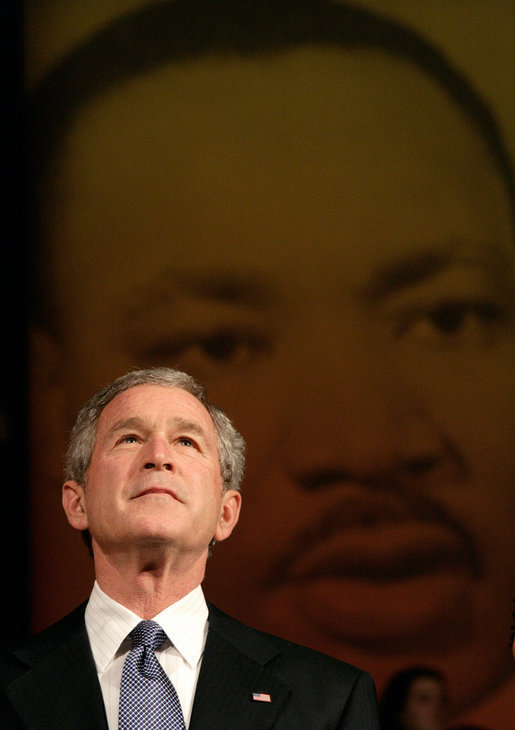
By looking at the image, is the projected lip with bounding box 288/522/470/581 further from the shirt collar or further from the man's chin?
the shirt collar

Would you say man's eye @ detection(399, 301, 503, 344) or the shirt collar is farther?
man's eye @ detection(399, 301, 503, 344)

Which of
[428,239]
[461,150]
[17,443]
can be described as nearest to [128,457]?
[17,443]

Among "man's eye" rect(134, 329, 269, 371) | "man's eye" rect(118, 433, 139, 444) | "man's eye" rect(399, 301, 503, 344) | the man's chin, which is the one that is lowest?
the man's chin

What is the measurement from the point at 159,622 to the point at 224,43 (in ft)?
6.71

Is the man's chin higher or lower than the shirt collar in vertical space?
higher

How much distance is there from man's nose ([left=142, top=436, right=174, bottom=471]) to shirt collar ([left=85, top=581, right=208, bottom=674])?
0.95 feet

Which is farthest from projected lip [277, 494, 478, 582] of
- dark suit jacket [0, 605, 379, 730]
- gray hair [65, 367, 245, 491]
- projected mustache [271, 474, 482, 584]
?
dark suit jacket [0, 605, 379, 730]

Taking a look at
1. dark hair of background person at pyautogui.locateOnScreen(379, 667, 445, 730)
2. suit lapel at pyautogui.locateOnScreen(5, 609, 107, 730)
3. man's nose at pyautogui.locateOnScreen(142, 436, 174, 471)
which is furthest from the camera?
dark hair of background person at pyautogui.locateOnScreen(379, 667, 445, 730)

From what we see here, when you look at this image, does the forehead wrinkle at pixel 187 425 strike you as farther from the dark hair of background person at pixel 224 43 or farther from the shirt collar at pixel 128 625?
the dark hair of background person at pixel 224 43

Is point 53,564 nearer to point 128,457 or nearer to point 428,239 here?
point 128,457

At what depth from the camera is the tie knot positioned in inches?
84.8

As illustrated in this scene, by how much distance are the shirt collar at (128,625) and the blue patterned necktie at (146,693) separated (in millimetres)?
43

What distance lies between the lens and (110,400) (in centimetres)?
248

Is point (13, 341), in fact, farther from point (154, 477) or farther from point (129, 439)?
point (154, 477)
